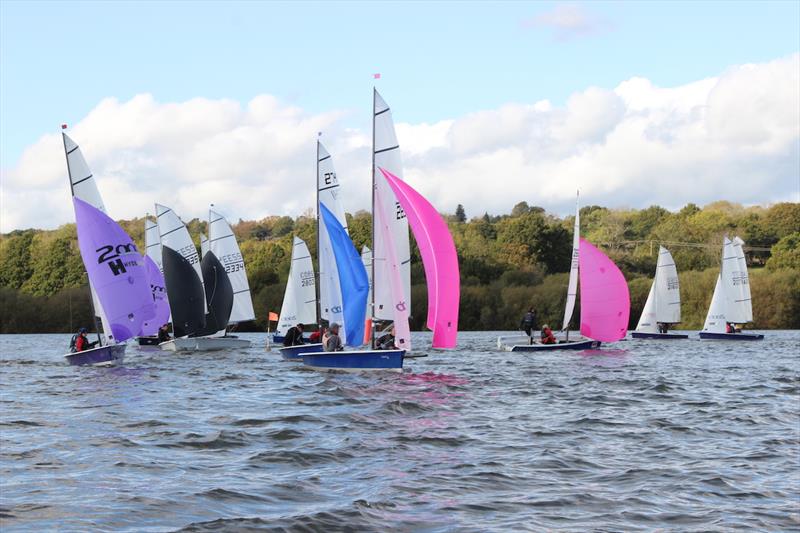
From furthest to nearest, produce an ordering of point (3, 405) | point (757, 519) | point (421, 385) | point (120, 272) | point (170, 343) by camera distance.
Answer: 1. point (170, 343)
2. point (120, 272)
3. point (421, 385)
4. point (3, 405)
5. point (757, 519)

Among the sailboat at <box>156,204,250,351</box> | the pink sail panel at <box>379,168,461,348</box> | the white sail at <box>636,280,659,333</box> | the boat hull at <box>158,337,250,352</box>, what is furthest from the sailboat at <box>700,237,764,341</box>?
the pink sail panel at <box>379,168,461,348</box>

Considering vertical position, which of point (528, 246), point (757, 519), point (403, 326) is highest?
point (528, 246)

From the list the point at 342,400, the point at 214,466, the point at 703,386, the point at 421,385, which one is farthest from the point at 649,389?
the point at 214,466

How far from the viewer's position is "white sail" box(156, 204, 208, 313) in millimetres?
44406

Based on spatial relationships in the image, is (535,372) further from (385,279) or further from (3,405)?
(3,405)

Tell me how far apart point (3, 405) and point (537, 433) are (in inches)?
440

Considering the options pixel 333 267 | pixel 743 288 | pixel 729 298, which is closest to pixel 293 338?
pixel 333 267

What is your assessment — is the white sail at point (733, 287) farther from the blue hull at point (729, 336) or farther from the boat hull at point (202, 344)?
the boat hull at point (202, 344)

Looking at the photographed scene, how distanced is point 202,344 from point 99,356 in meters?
12.1

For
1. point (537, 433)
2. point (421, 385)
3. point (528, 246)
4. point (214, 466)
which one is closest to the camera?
point (214, 466)

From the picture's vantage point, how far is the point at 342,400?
837 inches

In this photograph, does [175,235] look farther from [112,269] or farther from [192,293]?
[112,269]

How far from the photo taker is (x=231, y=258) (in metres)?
47.6

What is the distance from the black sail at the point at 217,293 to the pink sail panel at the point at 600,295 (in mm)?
15119
